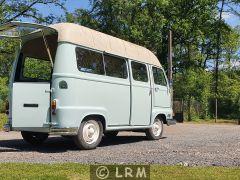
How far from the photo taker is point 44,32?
1173 cm

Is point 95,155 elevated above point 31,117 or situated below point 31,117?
below

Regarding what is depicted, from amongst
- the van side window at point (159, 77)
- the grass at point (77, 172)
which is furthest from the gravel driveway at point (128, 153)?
the van side window at point (159, 77)

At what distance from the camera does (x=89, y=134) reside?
1191cm

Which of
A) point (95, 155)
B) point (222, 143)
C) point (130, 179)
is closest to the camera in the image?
point (130, 179)

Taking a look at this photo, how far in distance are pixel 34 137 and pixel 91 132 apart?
1996 mm

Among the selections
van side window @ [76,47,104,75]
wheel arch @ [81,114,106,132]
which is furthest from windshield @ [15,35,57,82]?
wheel arch @ [81,114,106,132]

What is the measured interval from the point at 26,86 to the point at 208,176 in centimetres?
527

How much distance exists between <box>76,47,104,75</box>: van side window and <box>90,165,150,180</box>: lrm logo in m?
3.73

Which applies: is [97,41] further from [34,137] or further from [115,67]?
[34,137]

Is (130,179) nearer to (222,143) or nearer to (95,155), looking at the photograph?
(95,155)

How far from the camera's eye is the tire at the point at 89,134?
11.6 m

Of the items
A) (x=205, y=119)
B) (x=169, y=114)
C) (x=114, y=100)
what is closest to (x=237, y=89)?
(x=205, y=119)

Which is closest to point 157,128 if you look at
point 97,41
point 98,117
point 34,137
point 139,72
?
point 139,72

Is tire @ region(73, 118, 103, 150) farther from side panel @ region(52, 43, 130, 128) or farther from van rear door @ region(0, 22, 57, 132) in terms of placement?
van rear door @ region(0, 22, 57, 132)
